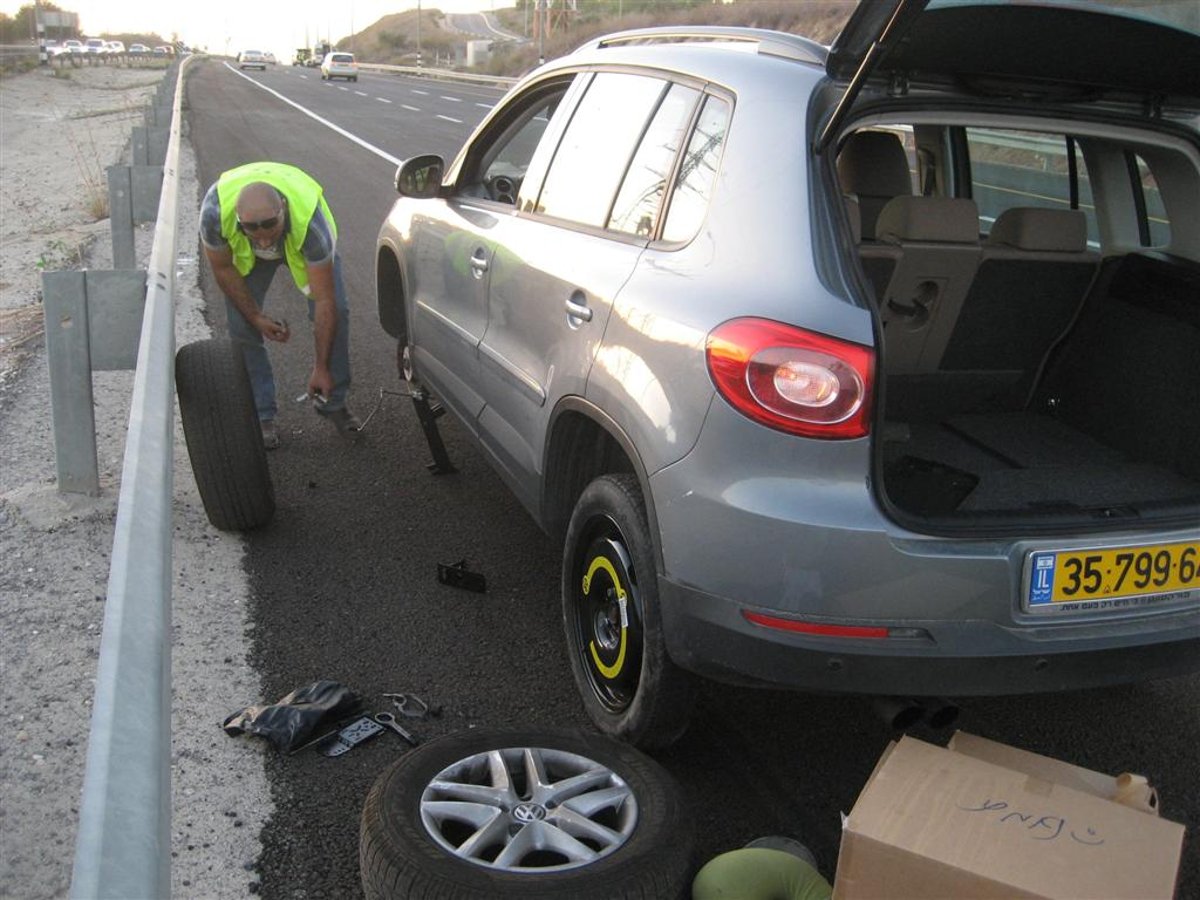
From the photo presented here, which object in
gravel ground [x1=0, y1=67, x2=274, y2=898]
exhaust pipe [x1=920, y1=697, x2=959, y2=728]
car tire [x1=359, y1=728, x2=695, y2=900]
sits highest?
exhaust pipe [x1=920, y1=697, x2=959, y2=728]

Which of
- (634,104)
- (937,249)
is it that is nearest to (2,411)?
(634,104)

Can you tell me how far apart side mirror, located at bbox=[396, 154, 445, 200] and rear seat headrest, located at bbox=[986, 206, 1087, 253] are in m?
2.43

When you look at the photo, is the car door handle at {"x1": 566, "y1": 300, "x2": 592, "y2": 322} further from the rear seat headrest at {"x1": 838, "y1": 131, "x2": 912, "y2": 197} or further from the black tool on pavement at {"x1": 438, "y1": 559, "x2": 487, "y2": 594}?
the rear seat headrest at {"x1": 838, "y1": 131, "x2": 912, "y2": 197}

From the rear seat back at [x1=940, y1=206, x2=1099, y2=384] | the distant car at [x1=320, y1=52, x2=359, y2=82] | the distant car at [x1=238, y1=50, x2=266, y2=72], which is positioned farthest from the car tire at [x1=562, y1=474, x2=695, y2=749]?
the distant car at [x1=238, y1=50, x2=266, y2=72]

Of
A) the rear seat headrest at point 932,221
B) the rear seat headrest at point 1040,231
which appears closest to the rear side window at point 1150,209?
the rear seat headrest at point 1040,231

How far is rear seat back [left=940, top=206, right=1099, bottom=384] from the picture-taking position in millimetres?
4172

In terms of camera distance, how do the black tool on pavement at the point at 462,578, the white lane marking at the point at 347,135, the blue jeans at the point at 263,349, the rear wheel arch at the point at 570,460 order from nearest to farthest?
the rear wheel arch at the point at 570,460
the black tool on pavement at the point at 462,578
the blue jeans at the point at 263,349
the white lane marking at the point at 347,135

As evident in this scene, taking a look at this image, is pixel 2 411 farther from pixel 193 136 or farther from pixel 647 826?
pixel 193 136

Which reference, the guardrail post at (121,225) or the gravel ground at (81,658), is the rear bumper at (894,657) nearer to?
the gravel ground at (81,658)

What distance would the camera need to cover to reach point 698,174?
3.36m

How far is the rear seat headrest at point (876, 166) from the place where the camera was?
4.70 metres

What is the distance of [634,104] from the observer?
12.8 feet

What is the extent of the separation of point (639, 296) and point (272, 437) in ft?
10.8

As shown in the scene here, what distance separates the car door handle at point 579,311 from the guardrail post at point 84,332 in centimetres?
206
